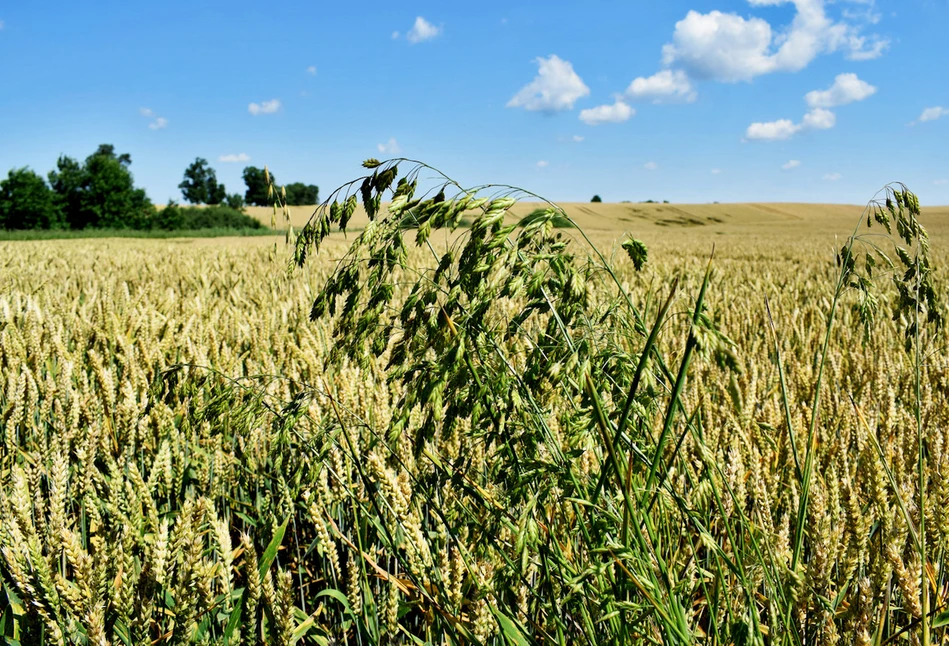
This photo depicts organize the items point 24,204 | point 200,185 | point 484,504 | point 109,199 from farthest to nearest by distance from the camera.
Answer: point 200,185
point 109,199
point 24,204
point 484,504

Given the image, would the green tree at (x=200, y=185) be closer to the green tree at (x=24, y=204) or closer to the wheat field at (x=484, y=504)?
the green tree at (x=24, y=204)

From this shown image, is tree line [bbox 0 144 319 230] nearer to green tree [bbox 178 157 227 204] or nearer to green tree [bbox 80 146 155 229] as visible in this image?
green tree [bbox 80 146 155 229]

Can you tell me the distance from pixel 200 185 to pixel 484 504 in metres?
92.4

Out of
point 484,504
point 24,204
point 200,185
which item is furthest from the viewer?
point 200,185

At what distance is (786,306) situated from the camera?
414cm

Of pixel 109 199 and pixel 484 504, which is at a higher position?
pixel 109 199

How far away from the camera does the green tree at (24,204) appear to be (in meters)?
53.0

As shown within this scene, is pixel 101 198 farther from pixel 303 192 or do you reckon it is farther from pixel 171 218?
pixel 303 192

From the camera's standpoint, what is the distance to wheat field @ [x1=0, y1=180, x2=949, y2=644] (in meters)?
0.83

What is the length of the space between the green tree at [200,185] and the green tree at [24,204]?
1132 inches

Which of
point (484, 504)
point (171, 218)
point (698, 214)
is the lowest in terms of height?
point (484, 504)

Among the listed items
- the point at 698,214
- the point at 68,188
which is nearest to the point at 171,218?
the point at 68,188

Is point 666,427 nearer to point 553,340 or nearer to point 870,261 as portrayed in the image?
point 553,340

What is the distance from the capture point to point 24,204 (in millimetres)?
53031
